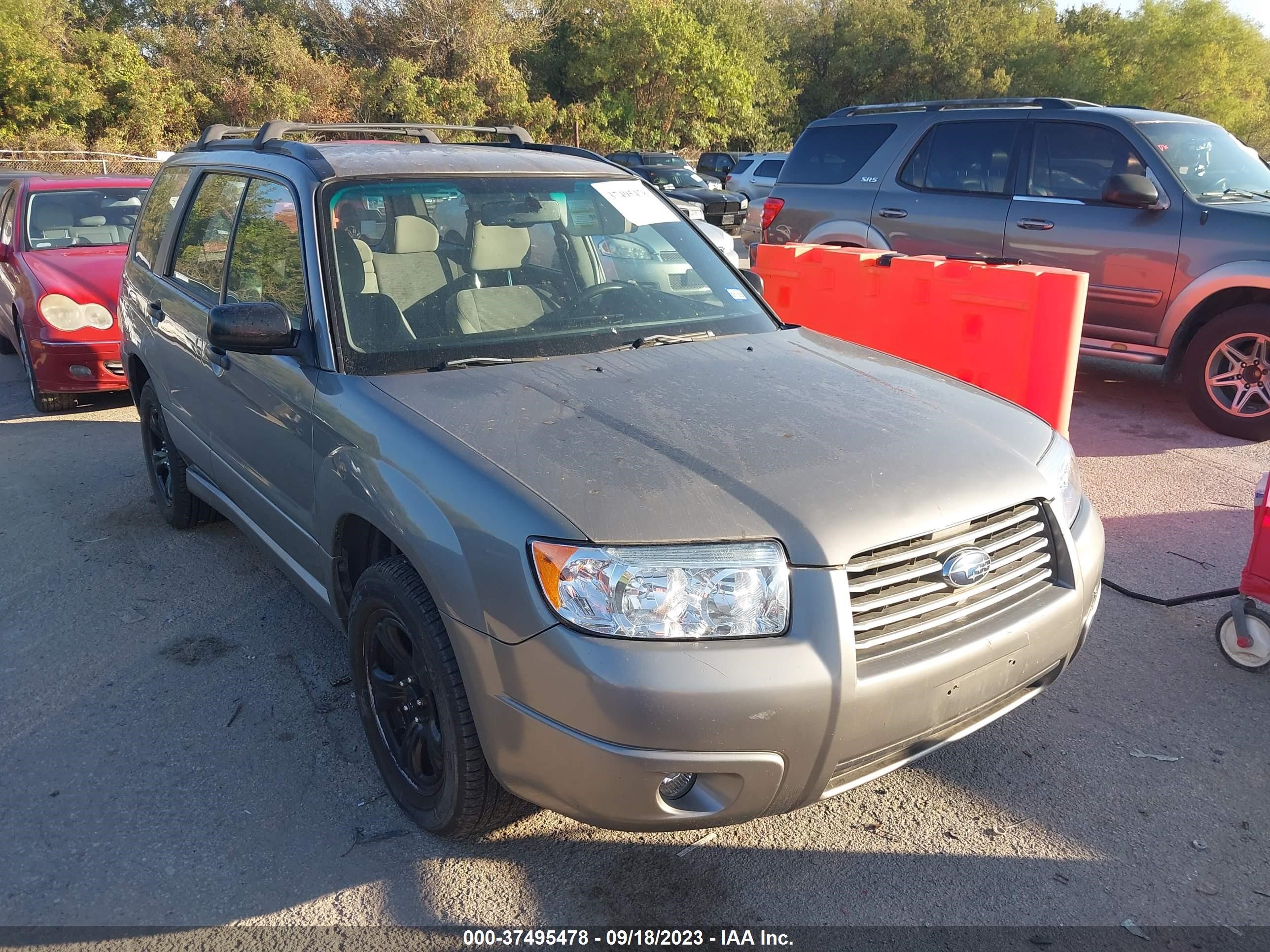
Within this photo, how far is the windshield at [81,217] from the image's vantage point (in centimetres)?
800

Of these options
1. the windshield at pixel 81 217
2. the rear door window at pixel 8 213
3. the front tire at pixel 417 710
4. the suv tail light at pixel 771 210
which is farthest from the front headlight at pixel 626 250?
the rear door window at pixel 8 213

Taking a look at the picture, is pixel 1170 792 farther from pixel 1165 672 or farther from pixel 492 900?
pixel 492 900

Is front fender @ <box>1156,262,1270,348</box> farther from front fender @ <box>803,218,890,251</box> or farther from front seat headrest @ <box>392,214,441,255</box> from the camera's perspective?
front seat headrest @ <box>392,214,441,255</box>

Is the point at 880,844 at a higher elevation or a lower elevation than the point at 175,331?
lower

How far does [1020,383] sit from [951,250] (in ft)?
8.13

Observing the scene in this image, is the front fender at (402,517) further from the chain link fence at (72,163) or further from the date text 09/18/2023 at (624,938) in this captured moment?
the chain link fence at (72,163)

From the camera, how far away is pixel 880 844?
2.77 metres

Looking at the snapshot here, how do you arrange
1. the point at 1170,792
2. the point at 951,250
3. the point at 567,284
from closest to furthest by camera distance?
1. the point at 1170,792
2. the point at 567,284
3. the point at 951,250

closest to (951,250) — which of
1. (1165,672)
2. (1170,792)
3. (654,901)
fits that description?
(1165,672)

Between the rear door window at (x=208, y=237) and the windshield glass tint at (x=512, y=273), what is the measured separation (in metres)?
0.88

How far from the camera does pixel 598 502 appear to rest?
2305 millimetres

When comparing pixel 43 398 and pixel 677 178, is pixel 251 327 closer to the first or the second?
pixel 43 398

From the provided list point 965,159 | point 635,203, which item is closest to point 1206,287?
point 965,159

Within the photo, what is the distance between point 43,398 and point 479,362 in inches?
227
